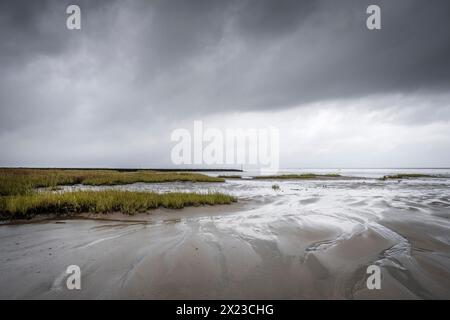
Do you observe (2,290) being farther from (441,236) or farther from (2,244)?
(441,236)

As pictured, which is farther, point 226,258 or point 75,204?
point 75,204

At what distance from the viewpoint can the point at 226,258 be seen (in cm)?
395

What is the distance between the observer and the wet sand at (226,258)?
9.45 ft

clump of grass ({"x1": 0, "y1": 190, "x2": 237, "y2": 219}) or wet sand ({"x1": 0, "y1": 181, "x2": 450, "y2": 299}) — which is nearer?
wet sand ({"x1": 0, "y1": 181, "x2": 450, "y2": 299})

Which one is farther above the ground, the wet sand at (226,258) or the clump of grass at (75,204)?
the clump of grass at (75,204)

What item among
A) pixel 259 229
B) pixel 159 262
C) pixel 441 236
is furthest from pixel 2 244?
pixel 441 236

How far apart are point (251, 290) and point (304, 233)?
10.4ft

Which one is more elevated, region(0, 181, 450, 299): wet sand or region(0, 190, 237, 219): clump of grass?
region(0, 190, 237, 219): clump of grass

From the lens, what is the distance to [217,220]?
7.17 metres

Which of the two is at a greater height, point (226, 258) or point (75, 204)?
point (75, 204)

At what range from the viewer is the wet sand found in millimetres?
2881

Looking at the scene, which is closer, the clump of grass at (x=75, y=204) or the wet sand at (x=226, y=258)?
the wet sand at (x=226, y=258)
